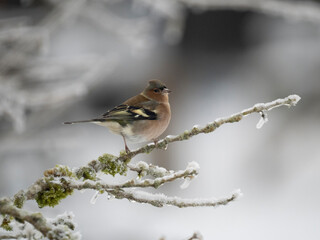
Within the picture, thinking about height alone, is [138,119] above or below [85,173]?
above

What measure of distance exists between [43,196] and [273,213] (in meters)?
10.9

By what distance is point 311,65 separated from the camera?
16.2 m

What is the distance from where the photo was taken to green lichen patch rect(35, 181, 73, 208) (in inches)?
71.9

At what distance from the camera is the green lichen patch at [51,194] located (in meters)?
1.83

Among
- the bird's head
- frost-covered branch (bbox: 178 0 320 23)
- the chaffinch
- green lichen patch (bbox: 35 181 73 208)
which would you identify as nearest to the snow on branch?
green lichen patch (bbox: 35 181 73 208)

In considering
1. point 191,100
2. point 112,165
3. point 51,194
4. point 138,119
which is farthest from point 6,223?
point 191,100

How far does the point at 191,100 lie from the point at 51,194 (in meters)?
14.9

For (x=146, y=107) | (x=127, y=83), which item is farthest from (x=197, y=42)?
(x=146, y=107)

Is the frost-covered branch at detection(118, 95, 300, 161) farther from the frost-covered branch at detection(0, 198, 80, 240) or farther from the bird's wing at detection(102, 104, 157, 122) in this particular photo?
the bird's wing at detection(102, 104, 157, 122)

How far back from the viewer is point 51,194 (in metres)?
1.83

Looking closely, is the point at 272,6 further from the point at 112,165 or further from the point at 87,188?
the point at 87,188

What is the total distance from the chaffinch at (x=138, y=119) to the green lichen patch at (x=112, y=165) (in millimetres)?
1064

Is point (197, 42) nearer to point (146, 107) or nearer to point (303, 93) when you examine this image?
point (303, 93)

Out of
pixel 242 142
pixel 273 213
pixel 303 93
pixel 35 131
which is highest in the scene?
pixel 303 93
